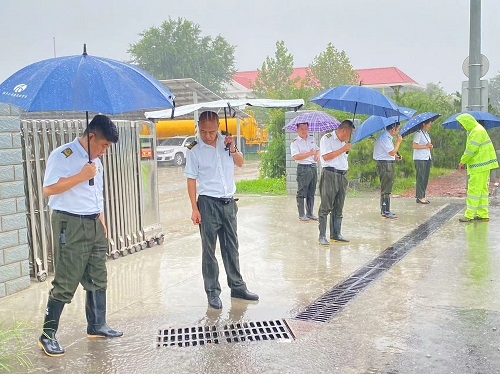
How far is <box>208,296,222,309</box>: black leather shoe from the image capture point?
17.4 ft

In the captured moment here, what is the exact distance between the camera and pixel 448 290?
5605 mm

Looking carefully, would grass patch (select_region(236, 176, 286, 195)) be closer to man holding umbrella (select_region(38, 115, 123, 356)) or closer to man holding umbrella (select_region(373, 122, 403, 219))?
man holding umbrella (select_region(373, 122, 403, 219))

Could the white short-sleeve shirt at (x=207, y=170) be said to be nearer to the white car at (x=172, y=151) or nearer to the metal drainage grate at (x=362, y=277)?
the metal drainage grate at (x=362, y=277)

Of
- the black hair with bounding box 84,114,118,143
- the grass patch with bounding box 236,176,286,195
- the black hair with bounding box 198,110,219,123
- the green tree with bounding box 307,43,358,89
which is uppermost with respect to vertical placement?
the green tree with bounding box 307,43,358,89

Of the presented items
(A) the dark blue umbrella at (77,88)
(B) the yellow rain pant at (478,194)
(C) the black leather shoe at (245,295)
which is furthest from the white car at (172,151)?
(A) the dark blue umbrella at (77,88)

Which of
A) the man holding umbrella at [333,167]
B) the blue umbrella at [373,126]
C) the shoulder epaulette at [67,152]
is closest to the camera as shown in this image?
the shoulder epaulette at [67,152]

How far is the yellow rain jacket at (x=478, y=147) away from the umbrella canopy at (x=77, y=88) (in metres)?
6.04

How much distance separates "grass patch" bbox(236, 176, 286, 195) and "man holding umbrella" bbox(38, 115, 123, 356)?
31.2ft

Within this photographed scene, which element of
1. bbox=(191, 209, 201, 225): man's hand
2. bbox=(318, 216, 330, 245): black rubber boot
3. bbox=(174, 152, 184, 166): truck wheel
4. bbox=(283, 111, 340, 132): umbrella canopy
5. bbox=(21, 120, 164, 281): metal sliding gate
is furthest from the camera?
bbox=(174, 152, 184, 166): truck wheel

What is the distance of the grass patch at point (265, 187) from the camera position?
1394cm

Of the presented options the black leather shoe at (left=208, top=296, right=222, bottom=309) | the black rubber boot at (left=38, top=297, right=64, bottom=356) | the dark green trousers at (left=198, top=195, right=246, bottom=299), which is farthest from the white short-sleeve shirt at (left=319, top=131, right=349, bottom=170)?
the black rubber boot at (left=38, top=297, right=64, bottom=356)

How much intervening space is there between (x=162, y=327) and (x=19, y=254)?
1.94m

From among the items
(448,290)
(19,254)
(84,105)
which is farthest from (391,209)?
(84,105)

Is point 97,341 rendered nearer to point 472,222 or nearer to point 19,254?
point 19,254
